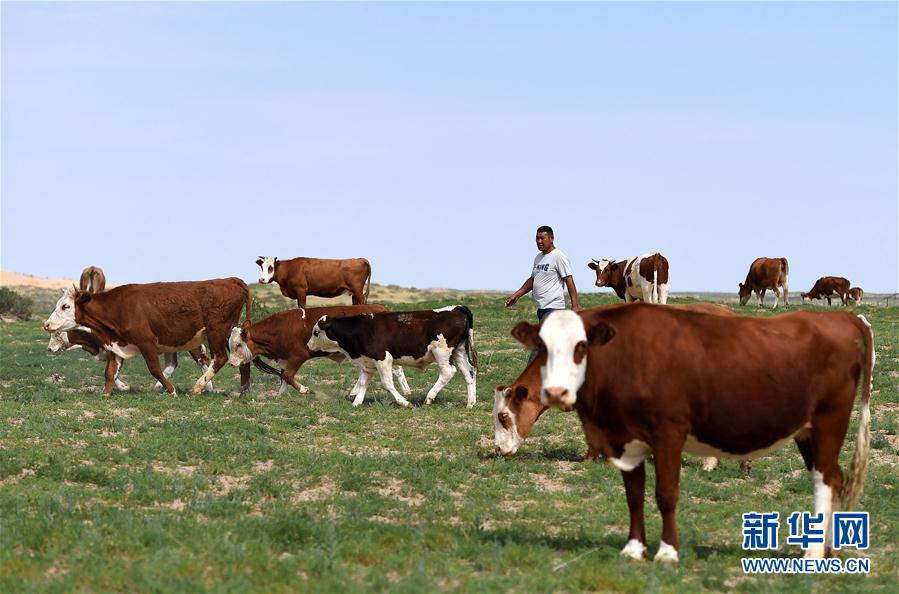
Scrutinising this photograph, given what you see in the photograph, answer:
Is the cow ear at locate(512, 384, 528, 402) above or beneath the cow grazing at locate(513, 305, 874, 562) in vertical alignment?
beneath

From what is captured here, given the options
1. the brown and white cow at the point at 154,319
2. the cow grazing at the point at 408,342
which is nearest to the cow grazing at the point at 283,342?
the brown and white cow at the point at 154,319

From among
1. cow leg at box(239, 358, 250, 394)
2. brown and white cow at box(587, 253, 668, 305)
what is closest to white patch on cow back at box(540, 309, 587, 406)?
cow leg at box(239, 358, 250, 394)

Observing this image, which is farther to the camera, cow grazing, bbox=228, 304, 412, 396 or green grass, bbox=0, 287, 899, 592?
cow grazing, bbox=228, 304, 412, 396

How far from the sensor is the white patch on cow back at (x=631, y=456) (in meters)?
8.49

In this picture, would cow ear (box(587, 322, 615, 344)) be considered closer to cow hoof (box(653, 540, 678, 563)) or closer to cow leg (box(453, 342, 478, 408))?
cow hoof (box(653, 540, 678, 563))

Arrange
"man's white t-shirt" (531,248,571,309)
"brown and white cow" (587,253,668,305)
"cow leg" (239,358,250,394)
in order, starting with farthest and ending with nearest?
"brown and white cow" (587,253,668,305), "cow leg" (239,358,250,394), "man's white t-shirt" (531,248,571,309)

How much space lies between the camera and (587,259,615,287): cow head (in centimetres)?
3144

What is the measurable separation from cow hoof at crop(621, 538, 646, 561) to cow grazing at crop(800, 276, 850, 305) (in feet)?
171

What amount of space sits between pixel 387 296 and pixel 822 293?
25012 millimetres

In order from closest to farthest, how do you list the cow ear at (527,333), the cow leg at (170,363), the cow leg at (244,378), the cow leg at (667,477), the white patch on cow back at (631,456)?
1. the cow leg at (667,477)
2. the white patch on cow back at (631,456)
3. the cow ear at (527,333)
4. the cow leg at (244,378)
5. the cow leg at (170,363)

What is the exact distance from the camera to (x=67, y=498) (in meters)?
10.7

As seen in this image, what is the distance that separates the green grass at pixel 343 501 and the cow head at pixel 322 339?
0.90 meters

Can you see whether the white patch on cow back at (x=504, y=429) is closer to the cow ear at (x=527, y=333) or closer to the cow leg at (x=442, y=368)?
the cow ear at (x=527, y=333)

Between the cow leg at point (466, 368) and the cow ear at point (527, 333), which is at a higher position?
the cow ear at point (527, 333)
